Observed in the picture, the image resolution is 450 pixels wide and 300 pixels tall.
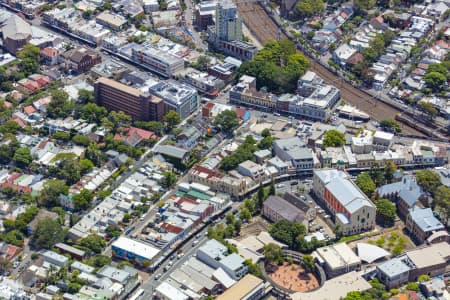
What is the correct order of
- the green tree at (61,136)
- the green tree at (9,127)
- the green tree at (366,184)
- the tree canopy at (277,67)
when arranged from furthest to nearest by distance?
the tree canopy at (277,67) < the green tree at (9,127) < the green tree at (61,136) < the green tree at (366,184)

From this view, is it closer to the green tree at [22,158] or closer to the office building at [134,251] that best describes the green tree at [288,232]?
the office building at [134,251]

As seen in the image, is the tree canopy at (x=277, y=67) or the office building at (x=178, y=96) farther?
the tree canopy at (x=277, y=67)

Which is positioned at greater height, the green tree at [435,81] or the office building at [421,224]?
the green tree at [435,81]

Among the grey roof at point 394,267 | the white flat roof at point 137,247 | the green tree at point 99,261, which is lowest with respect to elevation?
the green tree at point 99,261

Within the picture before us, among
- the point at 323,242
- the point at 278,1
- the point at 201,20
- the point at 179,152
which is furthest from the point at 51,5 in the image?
the point at 323,242

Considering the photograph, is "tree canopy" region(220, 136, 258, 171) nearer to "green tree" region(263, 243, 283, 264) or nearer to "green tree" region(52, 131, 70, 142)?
"green tree" region(263, 243, 283, 264)

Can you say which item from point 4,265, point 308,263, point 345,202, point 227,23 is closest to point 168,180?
point 345,202

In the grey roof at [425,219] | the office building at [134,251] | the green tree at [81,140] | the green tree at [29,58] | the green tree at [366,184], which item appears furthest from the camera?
the green tree at [29,58]

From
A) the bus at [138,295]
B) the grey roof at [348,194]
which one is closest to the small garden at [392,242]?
the grey roof at [348,194]
